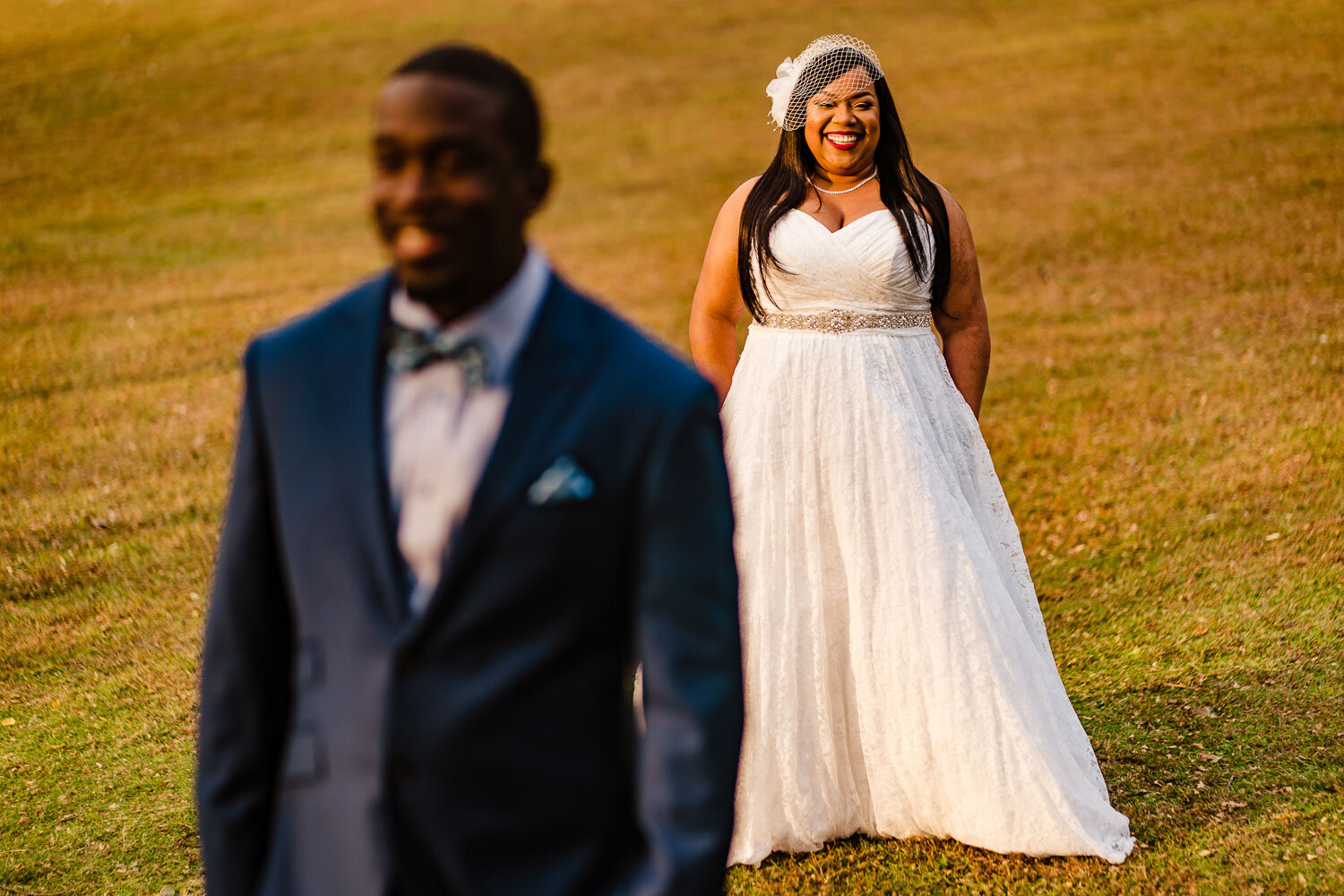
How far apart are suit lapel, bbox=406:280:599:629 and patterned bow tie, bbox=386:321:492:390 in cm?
5

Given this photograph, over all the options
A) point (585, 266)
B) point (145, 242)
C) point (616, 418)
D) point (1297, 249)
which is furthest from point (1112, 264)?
point (616, 418)

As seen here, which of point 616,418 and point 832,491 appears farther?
point 832,491

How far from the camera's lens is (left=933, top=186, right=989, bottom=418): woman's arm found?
4.95 m

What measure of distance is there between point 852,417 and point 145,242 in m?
18.6

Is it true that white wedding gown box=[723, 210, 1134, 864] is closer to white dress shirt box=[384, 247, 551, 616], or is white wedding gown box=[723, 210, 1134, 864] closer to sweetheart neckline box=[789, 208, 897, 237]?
sweetheart neckline box=[789, 208, 897, 237]

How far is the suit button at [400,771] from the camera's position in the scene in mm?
1946

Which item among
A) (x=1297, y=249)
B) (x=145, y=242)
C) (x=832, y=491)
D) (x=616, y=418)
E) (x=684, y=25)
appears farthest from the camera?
(x=684, y=25)

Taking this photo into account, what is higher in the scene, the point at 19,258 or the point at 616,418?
the point at 616,418

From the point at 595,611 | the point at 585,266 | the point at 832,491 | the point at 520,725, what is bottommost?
the point at 585,266

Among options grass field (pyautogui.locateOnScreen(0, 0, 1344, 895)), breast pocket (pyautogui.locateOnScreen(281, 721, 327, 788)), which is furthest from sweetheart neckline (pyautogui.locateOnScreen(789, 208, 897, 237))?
breast pocket (pyautogui.locateOnScreen(281, 721, 327, 788))

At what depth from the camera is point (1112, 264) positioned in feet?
54.2

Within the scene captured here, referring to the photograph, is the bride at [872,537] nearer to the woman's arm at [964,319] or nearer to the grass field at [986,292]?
the woman's arm at [964,319]

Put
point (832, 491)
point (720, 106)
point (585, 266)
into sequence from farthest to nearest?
point (720, 106) < point (585, 266) < point (832, 491)

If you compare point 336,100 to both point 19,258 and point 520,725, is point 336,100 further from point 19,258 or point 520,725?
point 520,725
